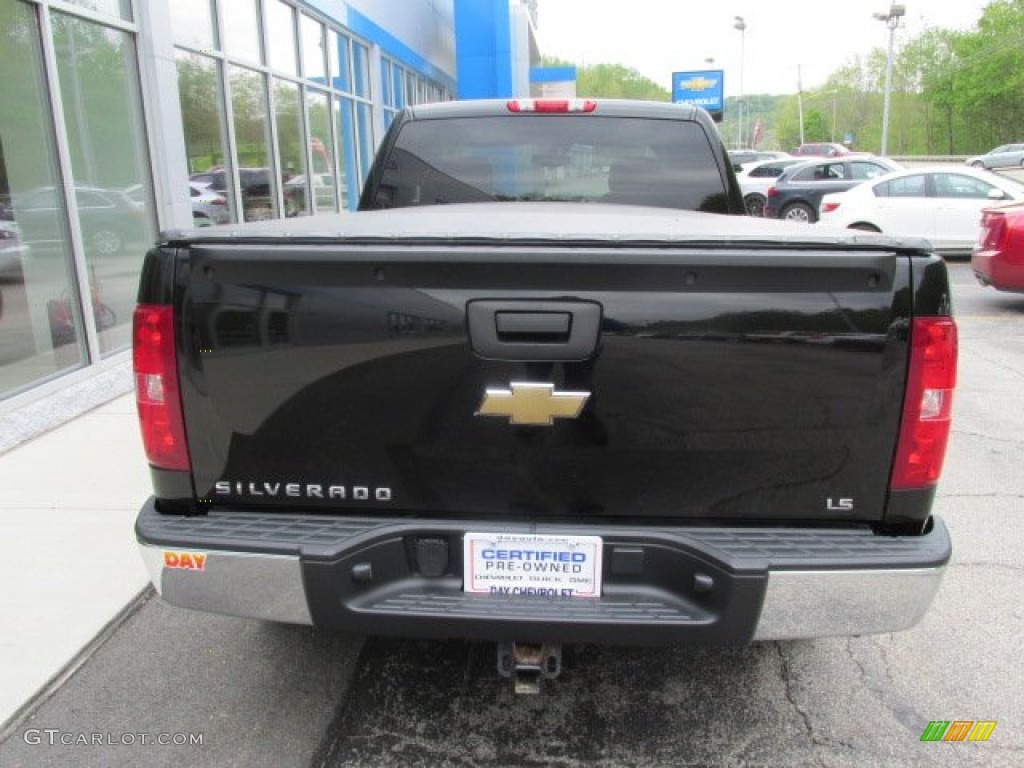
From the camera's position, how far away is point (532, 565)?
219 cm

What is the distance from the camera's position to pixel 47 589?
3537 millimetres

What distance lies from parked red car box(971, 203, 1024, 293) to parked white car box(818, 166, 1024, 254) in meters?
3.37

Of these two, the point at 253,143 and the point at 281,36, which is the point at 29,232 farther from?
the point at 281,36

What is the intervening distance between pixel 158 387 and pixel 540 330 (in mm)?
1054

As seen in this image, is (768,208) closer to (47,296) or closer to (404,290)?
(47,296)

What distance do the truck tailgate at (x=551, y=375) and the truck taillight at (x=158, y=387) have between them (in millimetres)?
49

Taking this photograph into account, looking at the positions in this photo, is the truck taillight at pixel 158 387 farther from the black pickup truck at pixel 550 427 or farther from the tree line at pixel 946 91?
the tree line at pixel 946 91

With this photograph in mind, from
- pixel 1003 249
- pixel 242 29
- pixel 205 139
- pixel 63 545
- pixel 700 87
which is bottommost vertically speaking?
pixel 63 545

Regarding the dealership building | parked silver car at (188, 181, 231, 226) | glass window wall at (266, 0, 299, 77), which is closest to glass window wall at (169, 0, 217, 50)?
the dealership building

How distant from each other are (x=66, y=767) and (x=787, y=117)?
116 m

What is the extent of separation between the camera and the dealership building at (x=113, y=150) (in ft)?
19.3

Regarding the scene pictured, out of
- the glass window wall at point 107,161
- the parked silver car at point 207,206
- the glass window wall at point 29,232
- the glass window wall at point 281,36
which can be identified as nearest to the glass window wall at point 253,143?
the parked silver car at point 207,206

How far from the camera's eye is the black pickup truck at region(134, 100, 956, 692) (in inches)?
82.4
